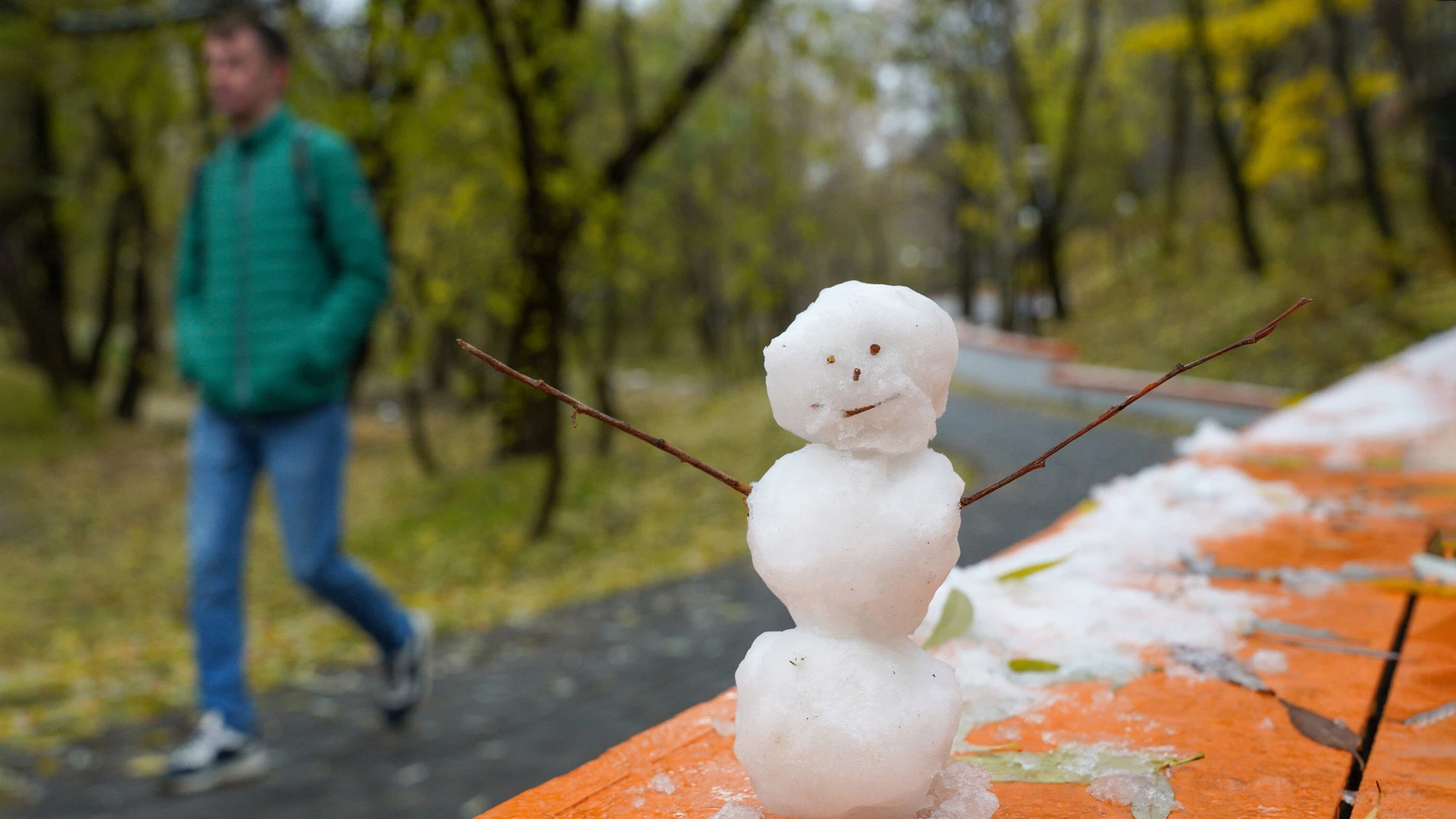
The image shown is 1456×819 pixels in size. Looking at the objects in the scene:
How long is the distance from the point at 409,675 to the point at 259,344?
4.27ft

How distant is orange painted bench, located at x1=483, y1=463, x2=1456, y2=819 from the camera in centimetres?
107

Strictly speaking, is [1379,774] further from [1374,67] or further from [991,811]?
[1374,67]

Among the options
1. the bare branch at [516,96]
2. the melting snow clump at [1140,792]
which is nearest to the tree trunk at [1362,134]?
the bare branch at [516,96]

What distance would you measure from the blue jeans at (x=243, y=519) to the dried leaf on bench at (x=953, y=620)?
2.20m

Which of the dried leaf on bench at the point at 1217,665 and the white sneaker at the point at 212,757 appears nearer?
the dried leaf on bench at the point at 1217,665

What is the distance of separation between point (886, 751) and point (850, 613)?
0.44ft

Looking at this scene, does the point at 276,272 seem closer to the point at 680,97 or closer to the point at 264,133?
the point at 264,133

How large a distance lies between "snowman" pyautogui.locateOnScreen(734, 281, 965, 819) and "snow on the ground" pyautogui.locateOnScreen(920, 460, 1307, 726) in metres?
0.39

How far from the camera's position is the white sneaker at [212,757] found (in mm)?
2922

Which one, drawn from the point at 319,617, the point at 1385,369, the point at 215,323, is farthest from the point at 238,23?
the point at 1385,369

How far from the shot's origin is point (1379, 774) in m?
1.11

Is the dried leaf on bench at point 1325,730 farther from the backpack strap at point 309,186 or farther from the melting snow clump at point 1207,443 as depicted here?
the backpack strap at point 309,186

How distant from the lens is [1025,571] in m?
1.69

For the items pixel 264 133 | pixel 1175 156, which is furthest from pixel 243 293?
pixel 1175 156
